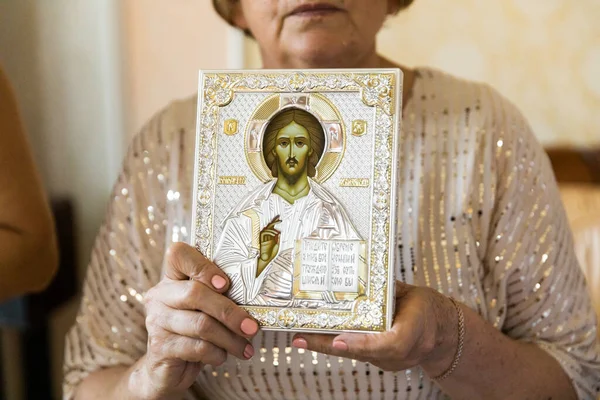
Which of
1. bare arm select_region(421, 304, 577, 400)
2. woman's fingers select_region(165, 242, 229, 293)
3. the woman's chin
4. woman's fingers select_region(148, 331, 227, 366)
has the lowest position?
bare arm select_region(421, 304, 577, 400)

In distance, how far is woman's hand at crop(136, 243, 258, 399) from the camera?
2.38 feet

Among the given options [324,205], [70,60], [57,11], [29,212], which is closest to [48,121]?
[70,60]

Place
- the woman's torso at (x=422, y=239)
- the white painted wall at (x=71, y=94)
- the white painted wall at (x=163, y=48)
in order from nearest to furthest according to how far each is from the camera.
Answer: the woman's torso at (x=422, y=239)
the white painted wall at (x=71, y=94)
the white painted wall at (x=163, y=48)

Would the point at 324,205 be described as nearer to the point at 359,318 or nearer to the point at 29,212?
the point at 359,318

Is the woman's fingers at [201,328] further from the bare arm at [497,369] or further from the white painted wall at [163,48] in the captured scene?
the white painted wall at [163,48]

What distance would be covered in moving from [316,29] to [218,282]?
391mm

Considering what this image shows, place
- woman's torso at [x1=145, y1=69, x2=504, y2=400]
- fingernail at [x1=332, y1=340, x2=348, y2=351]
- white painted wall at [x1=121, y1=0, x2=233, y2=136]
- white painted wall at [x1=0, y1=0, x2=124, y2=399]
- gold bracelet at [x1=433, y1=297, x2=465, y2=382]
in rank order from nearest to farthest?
fingernail at [x1=332, y1=340, x2=348, y2=351]
gold bracelet at [x1=433, y1=297, x2=465, y2=382]
woman's torso at [x1=145, y1=69, x2=504, y2=400]
white painted wall at [x1=0, y1=0, x2=124, y2=399]
white painted wall at [x1=121, y1=0, x2=233, y2=136]

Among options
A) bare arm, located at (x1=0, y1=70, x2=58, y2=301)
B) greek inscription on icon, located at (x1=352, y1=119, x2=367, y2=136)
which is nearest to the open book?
greek inscription on icon, located at (x1=352, y1=119, x2=367, y2=136)

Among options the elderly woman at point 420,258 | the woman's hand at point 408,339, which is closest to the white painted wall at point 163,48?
the elderly woman at point 420,258

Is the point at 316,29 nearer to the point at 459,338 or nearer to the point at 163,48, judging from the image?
the point at 459,338

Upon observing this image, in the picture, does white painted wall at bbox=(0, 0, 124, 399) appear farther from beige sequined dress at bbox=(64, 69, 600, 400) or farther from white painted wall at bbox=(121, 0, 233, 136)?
beige sequined dress at bbox=(64, 69, 600, 400)

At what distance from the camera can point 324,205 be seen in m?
0.73

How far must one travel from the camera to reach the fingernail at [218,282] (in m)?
0.72

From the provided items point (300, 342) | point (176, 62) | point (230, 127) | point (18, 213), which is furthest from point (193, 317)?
point (176, 62)
